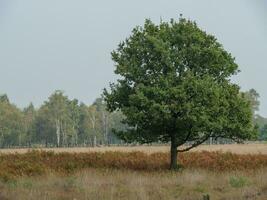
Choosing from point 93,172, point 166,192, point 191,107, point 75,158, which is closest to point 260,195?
point 166,192

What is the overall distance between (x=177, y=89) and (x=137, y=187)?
6191 mm

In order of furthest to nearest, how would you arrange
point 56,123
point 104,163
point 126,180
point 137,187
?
point 56,123 < point 104,163 < point 126,180 < point 137,187

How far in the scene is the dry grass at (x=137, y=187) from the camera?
16.1 meters

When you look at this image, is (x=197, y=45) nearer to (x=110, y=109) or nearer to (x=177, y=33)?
(x=177, y=33)

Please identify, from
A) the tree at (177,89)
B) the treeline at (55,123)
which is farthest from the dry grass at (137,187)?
the treeline at (55,123)

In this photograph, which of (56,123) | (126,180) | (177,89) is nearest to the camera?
(126,180)

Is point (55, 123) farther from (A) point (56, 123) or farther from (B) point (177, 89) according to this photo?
(B) point (177, 89)

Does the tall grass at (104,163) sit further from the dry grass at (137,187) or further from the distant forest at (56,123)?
the distant forest at (56,123)

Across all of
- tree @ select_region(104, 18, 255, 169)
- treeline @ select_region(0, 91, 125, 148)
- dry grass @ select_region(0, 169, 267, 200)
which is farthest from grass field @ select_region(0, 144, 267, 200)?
treeline @ select_region(0, 91, 125, 148)

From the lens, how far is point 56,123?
4737 inches

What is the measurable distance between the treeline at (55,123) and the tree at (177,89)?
300 ft

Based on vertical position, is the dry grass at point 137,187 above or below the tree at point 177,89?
below

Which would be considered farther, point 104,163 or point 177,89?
point 104,163

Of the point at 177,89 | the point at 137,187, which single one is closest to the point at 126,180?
the point at 137,187
